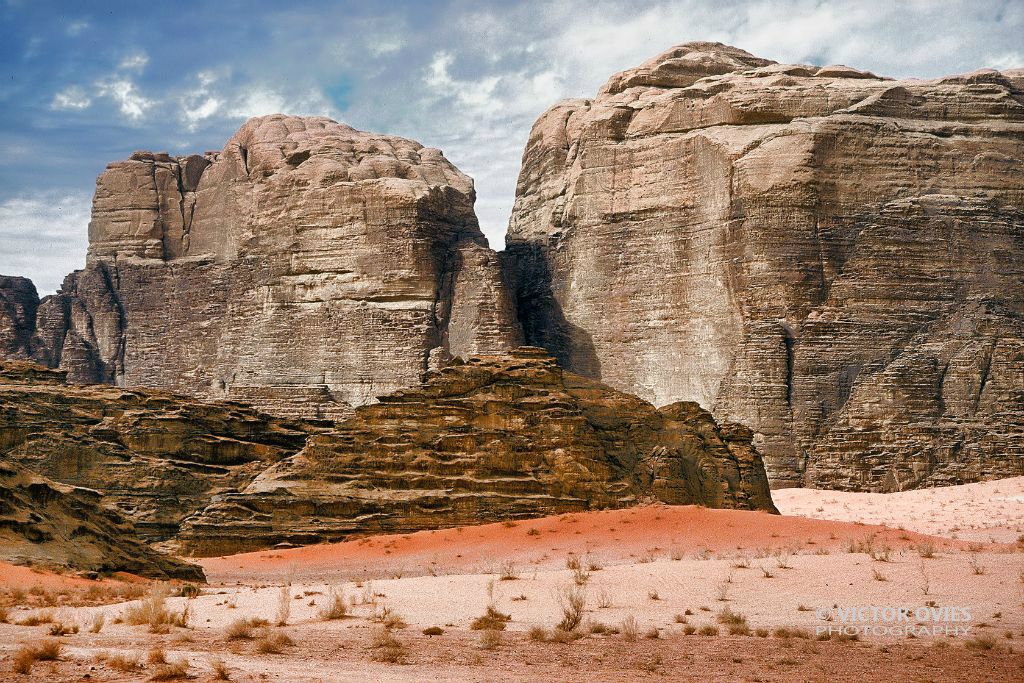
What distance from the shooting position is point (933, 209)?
47406mm

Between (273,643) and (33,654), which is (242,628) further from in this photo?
(33,654)

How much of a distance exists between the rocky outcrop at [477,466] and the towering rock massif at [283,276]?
18.2 m

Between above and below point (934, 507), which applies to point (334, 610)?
below

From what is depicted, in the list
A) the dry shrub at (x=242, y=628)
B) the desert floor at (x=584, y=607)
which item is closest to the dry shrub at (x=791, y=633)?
the desert floor at (x=584, y=607)

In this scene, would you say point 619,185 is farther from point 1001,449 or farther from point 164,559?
point 164,559

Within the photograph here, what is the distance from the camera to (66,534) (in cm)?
2120

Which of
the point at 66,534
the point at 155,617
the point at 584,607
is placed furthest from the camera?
the point at 66,534

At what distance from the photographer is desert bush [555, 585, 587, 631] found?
15398 mm

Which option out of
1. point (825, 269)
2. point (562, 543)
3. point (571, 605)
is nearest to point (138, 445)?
point (562, 543)

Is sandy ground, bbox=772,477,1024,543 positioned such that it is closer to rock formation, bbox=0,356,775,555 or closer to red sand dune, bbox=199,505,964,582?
rock formation, bbox=0,356,775,555

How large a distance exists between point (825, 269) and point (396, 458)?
74.5 feet

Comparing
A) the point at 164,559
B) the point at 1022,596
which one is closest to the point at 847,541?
the point at 1022,596

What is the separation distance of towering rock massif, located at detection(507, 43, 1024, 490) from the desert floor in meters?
19.0

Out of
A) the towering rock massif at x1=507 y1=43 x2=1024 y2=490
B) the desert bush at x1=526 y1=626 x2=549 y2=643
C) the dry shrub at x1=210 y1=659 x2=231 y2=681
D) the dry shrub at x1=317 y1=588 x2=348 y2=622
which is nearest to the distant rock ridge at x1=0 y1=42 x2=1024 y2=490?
the towering rock massif at x1=507 y1=43 x2=1024 y2=490
